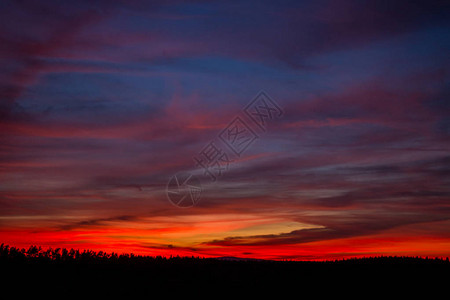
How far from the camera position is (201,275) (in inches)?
1251

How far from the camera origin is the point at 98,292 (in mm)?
26297

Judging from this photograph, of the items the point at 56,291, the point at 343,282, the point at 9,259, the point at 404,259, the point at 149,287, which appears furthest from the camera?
the point at 404,259

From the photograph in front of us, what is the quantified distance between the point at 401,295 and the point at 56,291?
58.5 feet

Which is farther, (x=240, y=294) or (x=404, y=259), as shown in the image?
(x=404, y=259)

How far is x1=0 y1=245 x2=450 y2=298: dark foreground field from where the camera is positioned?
27.4 metres

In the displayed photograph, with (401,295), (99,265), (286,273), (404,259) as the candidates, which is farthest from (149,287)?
(404,259)

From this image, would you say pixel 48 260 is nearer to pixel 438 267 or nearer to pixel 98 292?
pixel 98 292

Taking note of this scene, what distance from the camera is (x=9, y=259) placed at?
106 feet

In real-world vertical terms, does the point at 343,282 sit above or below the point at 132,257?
below

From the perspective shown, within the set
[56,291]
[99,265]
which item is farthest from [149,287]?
[99,265]

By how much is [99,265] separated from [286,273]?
12106 millimetres

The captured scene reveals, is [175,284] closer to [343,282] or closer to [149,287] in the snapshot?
[149,287]

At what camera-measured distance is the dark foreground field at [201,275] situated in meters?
27.4

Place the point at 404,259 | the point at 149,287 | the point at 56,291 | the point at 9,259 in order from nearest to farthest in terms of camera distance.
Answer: the point at 56,291, the point at 149,287, the point at 9,259, the point at 404,259
